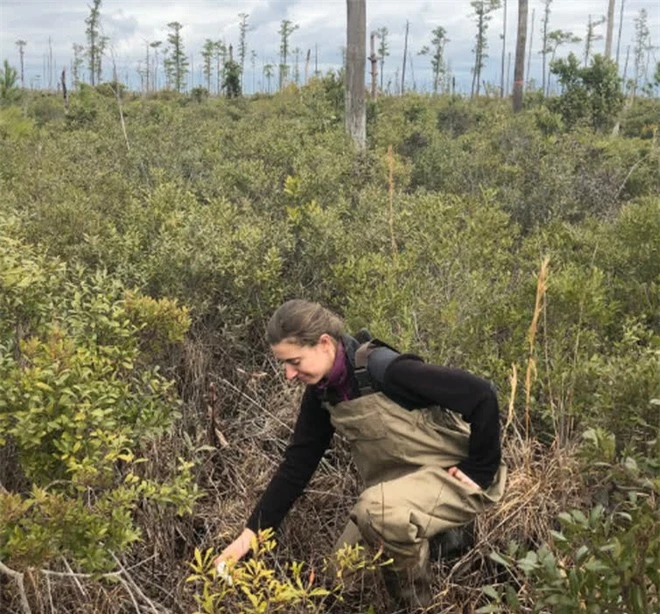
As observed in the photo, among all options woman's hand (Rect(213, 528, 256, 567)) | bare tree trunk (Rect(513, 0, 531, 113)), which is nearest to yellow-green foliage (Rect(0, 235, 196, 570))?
woman's hand (Rect(213, 528, 256, 567))

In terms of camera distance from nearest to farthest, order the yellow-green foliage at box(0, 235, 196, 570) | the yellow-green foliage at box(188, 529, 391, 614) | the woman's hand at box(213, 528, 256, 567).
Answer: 1. the yellow-green foliage at box(188, 529, 391, 614)
2. the yellow-green foliage at box(0, 235, 196, 570)
3. the woman's hand at box(213, 528, 256, 567)

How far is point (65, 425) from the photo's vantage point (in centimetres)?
201

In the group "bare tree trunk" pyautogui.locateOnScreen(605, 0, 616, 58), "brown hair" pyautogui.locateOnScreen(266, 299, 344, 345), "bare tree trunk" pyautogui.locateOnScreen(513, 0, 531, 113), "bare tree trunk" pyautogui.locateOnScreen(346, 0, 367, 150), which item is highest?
"bare tree trunk" pyautogui.locateOnScreen(605, 0, 616, 58)

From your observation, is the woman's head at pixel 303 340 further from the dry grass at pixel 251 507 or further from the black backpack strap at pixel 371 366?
the dry grass at pixel 251 507

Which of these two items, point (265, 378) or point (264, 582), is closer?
point (264, 582)

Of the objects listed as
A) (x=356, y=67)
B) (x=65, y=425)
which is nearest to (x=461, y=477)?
(x=65, y=425)

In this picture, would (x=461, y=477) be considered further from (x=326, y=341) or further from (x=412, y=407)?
(x=326, y=341)

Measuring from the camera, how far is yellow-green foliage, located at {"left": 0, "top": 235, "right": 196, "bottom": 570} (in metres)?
1.86

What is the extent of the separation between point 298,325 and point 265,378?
1.51 meters

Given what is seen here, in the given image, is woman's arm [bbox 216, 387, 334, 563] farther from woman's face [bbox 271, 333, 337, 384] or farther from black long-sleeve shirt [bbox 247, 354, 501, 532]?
woman's face [bbox 271, 333, 337, 384]

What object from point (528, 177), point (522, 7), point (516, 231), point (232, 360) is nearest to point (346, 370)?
point (232, 360)

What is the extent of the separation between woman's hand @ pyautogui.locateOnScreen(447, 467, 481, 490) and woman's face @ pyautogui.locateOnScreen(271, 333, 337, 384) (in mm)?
549

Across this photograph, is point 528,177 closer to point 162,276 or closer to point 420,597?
point 162,276

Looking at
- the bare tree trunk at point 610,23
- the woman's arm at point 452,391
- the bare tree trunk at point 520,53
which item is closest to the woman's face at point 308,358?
the woman's arm at point 452,391
